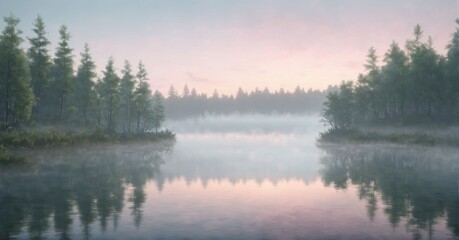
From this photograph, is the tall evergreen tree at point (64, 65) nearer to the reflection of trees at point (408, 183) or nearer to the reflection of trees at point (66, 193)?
the reflection of trees at point (66, 193)

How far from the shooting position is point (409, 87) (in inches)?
2918

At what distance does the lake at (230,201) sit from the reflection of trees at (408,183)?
59 mm

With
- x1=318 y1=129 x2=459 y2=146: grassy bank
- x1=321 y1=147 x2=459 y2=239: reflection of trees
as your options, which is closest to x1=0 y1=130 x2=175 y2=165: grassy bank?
x1=321 y1=147 x2=459 y2=239: reflection of trees

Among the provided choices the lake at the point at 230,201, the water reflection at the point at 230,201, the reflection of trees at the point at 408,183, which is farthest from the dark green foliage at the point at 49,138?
the reflection of trees at the point at 408,183

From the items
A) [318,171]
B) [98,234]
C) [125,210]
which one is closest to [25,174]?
[125,210]

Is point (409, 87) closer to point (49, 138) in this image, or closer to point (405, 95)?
point (405, 95)

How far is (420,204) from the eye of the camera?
20000 mm

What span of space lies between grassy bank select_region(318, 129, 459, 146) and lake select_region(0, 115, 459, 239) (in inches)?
643

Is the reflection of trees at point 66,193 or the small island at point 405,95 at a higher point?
the small island at point 405,95

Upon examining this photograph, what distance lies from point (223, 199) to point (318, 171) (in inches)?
585

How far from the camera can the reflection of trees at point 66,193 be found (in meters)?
16.2

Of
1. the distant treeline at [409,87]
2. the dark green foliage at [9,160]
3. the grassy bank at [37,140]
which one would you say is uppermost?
the distant treeline at [409,87]

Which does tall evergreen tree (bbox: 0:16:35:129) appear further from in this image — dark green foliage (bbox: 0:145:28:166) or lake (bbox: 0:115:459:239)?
dark green foliage (bbox: 0:145:28:166)

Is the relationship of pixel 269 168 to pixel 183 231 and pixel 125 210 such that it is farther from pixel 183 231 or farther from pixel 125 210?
pixel 183 231
